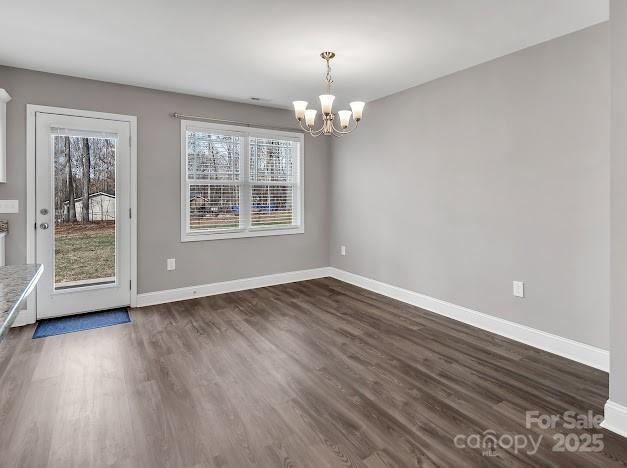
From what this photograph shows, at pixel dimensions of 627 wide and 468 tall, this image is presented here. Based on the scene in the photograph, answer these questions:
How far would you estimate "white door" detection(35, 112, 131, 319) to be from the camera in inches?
144

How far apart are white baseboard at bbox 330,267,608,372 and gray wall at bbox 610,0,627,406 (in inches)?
33.9

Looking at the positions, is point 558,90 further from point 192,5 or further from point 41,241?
point 41,241

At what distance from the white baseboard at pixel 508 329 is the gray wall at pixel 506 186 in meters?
0.06

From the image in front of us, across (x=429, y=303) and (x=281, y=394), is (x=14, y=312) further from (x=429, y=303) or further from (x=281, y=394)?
(x=429, y=303)

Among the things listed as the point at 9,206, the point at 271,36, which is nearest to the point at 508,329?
the point at 271,36

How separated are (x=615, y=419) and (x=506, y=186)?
193cm

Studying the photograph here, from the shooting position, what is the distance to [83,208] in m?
3.82

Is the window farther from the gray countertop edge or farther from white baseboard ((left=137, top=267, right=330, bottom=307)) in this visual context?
the gray countertop edge

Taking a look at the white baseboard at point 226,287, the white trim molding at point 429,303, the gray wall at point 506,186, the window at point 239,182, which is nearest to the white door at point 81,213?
the white baseboard at point 226,287

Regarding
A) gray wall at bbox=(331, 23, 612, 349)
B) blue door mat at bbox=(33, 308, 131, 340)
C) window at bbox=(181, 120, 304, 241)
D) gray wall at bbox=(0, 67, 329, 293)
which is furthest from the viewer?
window at bbox=(181, 120, 304, 241)

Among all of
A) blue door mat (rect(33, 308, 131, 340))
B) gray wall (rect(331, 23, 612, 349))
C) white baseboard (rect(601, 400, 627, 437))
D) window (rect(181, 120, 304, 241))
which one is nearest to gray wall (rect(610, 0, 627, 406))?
white baseboard (rect(601, 400, 627, 437))

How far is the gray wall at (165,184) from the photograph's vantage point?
354cm

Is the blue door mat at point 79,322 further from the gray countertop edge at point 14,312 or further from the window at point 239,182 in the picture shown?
the gray countertop edge at point 14,312

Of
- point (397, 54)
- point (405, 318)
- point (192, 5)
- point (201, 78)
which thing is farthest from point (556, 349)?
point (201, 78)
